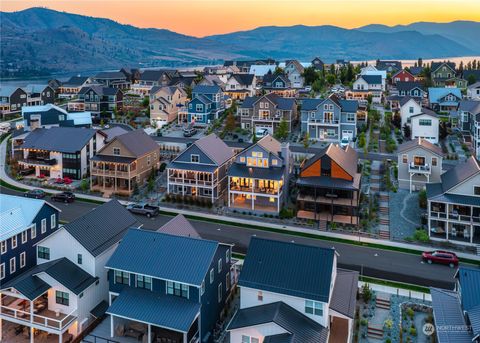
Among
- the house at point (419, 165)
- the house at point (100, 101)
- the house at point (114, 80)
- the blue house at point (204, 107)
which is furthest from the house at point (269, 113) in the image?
the house at point (114, 80)

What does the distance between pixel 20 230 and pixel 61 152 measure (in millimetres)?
32251

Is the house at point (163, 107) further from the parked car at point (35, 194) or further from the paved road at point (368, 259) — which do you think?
the paved road at point (368, 259)

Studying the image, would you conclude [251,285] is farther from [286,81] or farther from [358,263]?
[286,81]

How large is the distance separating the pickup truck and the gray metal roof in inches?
1031

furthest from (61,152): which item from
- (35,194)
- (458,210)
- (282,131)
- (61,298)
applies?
(458,210)

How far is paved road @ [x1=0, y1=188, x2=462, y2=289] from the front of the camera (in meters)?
36.7

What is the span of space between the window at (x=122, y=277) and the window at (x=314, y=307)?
12.5 meters

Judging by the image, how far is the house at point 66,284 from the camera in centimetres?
2916

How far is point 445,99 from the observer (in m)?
97.4

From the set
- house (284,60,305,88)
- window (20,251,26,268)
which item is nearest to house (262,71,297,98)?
house (284,60,305,88)

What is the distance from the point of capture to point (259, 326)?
2528 centimetres

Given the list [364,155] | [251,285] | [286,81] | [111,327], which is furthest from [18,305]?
[286,81]

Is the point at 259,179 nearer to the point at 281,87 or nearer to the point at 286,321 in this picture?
the point at 286,321
